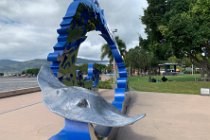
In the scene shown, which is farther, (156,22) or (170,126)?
(156,22)

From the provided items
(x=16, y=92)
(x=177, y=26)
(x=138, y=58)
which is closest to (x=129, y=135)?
(x=16, y=92)

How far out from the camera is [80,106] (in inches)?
138

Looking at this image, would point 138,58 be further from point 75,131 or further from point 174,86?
point 75,131

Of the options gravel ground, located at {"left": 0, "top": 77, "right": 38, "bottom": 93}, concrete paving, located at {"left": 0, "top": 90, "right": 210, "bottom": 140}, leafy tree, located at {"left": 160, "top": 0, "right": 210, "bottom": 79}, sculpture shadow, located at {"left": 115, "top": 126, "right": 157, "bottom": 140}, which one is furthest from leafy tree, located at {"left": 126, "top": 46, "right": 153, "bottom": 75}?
sculpture shadow, located at {"left": 115, "top": 126, "right": 157, "bottom": 140}

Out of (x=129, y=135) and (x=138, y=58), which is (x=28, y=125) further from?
(x=138, y=58)

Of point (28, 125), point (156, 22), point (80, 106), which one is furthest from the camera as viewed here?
point (156, 22)

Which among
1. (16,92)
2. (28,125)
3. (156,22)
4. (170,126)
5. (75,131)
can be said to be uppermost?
(156,22)

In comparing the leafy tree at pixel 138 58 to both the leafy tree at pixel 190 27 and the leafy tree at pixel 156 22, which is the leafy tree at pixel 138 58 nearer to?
the leafy tree at pixel 156 22

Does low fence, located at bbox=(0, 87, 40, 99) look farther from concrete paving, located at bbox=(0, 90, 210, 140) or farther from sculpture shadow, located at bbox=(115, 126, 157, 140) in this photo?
sculpture shadow, located at bbox=(115, 126, 157, 140)

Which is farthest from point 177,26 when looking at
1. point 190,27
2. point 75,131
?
point 75,131

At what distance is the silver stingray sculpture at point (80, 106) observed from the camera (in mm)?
3266

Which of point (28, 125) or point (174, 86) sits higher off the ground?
point (174, 86)

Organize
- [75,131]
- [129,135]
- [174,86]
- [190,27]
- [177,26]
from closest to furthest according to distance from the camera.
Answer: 1. [75,131]
2. [129,135]
3. [190,27]
4. [177,26]
5. [174,86]

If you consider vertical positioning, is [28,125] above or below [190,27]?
below
